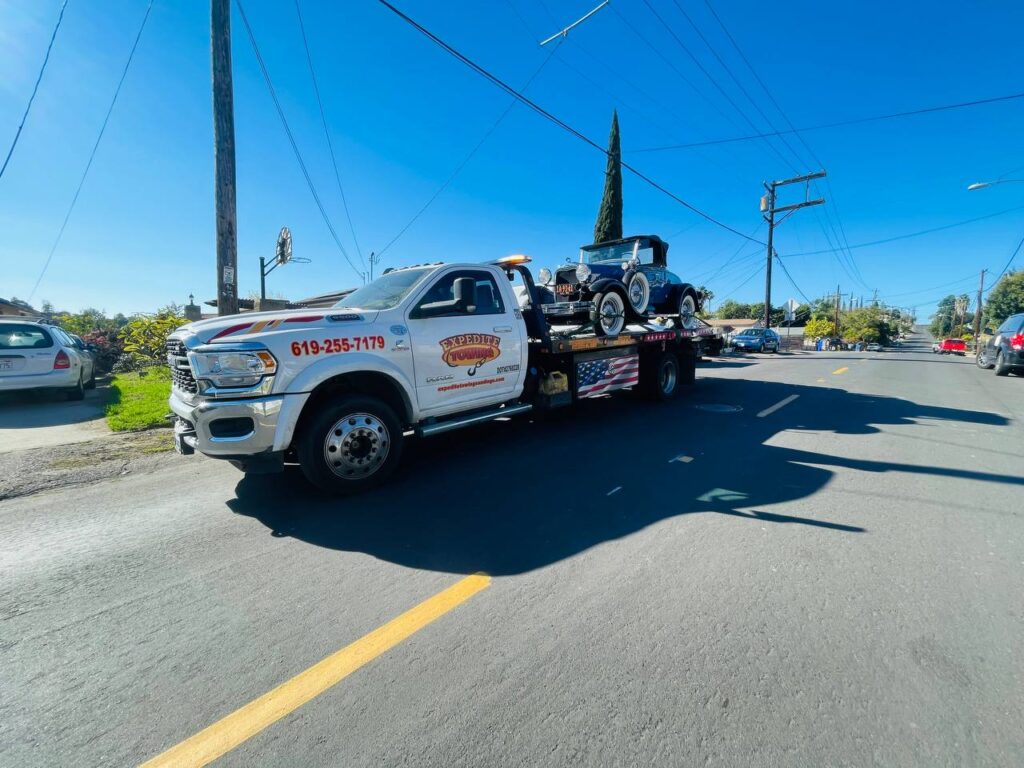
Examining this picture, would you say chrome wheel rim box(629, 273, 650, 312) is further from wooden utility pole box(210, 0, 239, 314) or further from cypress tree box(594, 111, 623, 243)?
cypress tree box(594, 111, 623, 243)

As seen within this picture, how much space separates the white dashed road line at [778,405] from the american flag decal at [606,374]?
2128mm

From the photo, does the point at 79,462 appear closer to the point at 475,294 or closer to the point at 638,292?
the point at 475,294

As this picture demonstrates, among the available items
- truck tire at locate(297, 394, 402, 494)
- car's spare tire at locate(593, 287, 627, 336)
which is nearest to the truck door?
truck tire at locate(297, 394, 402, 494)

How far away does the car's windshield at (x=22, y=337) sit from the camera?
7.91 metres

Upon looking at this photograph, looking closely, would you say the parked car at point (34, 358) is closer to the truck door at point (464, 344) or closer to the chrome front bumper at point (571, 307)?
the truck door at point (464, 344)

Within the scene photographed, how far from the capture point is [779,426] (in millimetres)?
6648

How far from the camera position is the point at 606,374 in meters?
7.41

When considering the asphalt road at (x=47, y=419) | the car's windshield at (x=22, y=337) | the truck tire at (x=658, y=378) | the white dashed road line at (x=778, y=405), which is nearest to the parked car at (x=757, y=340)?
the white dashed road line at (x=778, y=405)

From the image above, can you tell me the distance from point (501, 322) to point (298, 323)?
7.56 feet

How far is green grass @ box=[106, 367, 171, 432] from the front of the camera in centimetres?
672

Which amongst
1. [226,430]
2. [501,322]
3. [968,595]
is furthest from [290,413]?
[968,595]

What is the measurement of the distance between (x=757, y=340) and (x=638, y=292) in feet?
73.5

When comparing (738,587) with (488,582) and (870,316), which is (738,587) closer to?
(488,582)

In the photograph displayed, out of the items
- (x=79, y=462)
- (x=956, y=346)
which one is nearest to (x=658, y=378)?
(x=79, y=462)
